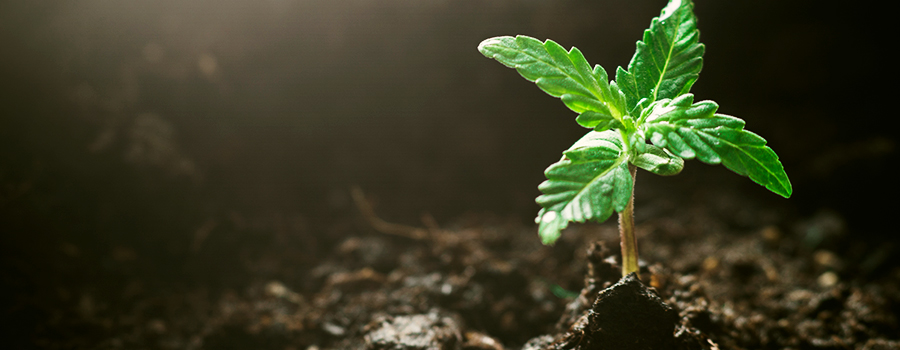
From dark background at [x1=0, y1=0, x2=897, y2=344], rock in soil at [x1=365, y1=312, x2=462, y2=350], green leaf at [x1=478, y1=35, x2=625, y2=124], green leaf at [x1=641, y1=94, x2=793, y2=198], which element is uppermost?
dark background at [x1=0, y1=0, x2=897, y2=344]

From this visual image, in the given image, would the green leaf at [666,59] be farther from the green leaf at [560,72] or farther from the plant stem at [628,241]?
the plant stem at [628,241]

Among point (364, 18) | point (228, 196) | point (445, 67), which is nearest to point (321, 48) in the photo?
point (364, 18)

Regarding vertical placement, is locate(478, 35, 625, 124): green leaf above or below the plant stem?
above

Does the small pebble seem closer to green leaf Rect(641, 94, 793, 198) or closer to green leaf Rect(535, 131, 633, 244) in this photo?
green leaf Rect(641, 94, 793, 198)

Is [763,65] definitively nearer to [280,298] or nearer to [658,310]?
[658,310]

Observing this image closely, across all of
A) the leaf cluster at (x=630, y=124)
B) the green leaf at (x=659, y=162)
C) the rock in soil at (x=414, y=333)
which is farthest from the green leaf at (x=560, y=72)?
the rock in soil at (x=414, y=333)

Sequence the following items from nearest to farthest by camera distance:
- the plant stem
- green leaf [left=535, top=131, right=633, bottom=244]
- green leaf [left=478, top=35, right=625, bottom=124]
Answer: green leaf [left=535, top=131, right=633, bottom=244] < green leaf [left=478, top=35, right=625, bottom=124] < the plant stem

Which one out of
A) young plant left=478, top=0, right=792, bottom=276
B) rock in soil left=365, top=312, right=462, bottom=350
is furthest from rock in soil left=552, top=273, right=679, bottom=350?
rock in soil left=365, top=312, right=462, bottom=350

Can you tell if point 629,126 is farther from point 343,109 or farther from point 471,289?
point 343,109
